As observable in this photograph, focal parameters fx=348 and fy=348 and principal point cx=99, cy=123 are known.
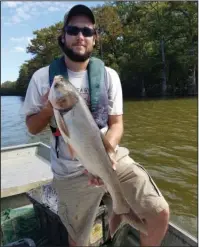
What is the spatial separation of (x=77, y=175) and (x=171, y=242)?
1661 mm

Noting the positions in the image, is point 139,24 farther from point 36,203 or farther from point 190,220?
point 36,203

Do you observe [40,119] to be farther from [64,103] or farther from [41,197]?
[41,197]

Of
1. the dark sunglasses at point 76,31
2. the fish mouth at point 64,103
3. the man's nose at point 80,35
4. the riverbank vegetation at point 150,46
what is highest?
the riverbank vegetation at point 150,46

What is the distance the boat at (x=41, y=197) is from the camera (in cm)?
423

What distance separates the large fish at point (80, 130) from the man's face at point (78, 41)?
582mm

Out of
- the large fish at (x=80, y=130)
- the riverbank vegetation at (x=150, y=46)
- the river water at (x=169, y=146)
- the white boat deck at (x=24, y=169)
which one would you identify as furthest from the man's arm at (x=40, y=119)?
the riverbank vegetation at (x=150, y=46)

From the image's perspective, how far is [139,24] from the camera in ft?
124

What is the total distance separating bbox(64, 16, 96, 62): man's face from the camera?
123 inches

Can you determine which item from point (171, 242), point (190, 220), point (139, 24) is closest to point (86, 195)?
point (171, 242)

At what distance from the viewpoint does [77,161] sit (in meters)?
3.20

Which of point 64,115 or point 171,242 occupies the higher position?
point 64,115

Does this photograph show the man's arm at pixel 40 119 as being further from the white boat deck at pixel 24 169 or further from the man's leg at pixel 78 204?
the white boat deck at pixel 24 169

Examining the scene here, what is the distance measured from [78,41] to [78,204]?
1.54 meters

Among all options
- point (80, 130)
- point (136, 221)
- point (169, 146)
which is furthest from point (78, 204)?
point (169, 146)
